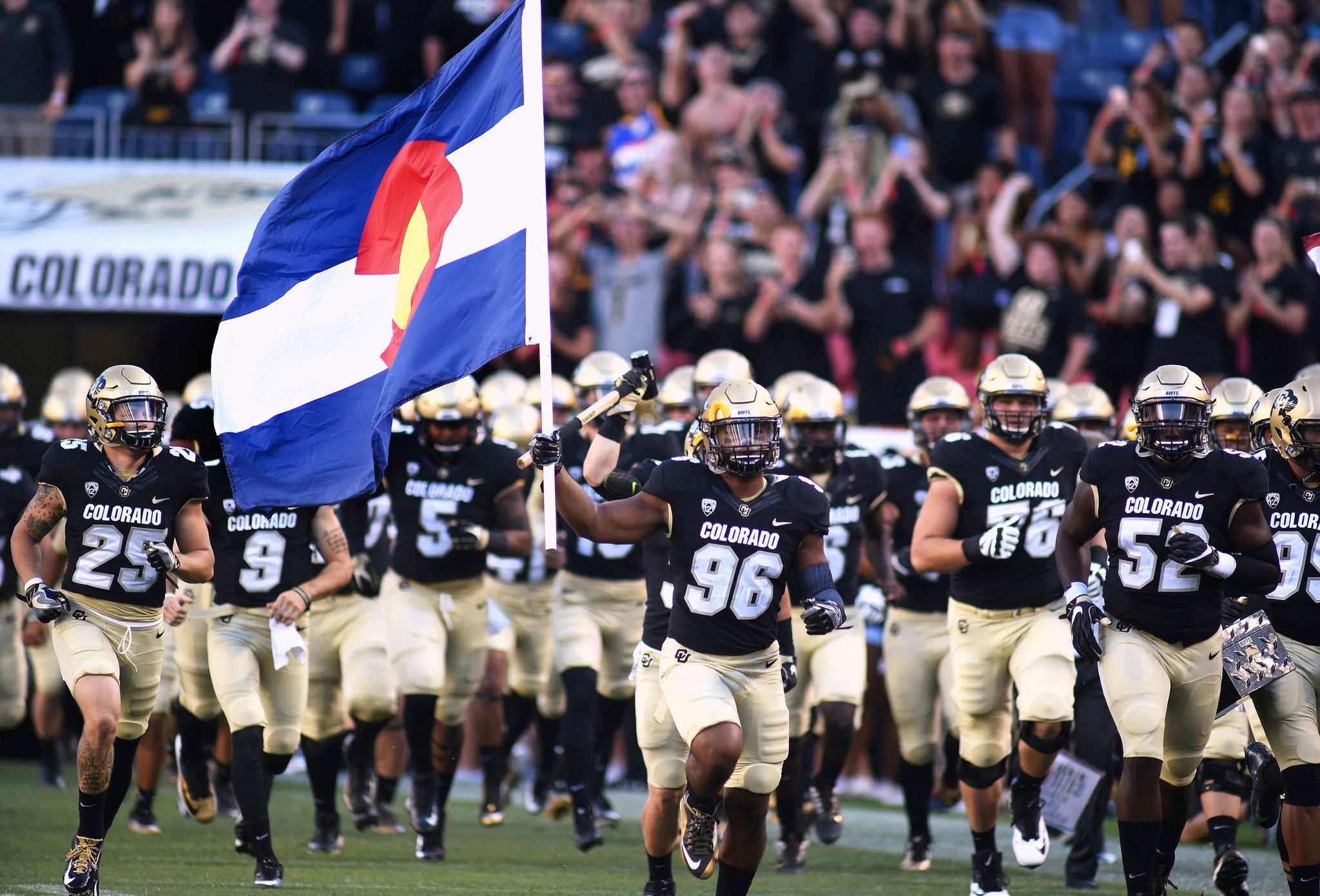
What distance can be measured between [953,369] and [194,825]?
6.56 meters

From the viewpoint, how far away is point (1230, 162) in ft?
44.9

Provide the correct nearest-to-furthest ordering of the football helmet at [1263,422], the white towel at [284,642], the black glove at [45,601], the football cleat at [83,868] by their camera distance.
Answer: the football cleat at [83,868], the black glove at [45,601], the football helmet at [1263,422], the white towel at [284,642]

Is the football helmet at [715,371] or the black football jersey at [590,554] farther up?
the football helmet at [715,371]

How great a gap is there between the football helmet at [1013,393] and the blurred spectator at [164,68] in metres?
8.86

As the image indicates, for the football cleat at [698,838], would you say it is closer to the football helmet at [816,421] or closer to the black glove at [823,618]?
the black glove at [823,618]

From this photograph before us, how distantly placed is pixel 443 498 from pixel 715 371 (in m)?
1.82

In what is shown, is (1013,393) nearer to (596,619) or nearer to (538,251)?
(538,251)

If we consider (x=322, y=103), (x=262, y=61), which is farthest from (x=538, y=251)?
(x=322, y=103)

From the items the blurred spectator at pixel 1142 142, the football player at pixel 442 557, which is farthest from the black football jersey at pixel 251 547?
the blurred spectator at pixel 1142 142

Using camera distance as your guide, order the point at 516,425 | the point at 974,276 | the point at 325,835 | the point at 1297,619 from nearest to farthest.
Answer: the point at 1297,619, the point at 325,835, the point at 516,425, the point at 974,276

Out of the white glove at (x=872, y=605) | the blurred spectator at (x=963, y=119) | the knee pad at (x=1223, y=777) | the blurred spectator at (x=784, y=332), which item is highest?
the blurred spectator at (x=963, y=119)

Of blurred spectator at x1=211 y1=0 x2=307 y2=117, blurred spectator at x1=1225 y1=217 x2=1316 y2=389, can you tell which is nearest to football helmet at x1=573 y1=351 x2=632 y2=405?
blurred spectator at x1=1225 y1=217 x2=1316 y2=389

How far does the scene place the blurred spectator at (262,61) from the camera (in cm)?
1543

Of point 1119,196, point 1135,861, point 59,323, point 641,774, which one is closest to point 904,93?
point 1119,196
